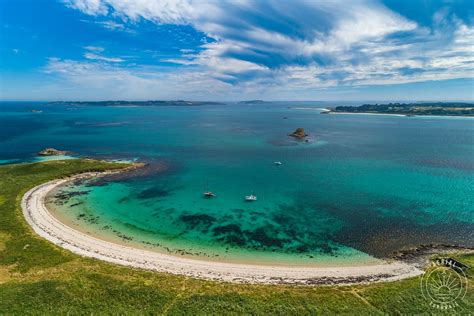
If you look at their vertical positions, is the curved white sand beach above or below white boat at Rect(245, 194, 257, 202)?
below

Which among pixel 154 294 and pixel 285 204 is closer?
pixel 154 294

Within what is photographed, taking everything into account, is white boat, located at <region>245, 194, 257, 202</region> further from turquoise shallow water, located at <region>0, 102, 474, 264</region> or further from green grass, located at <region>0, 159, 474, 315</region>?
green grass, located at <region>0, 159, 474, 315</region>

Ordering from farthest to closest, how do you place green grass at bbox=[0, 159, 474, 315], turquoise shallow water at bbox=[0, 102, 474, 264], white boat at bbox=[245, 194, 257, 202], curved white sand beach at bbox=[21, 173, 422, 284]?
white boat at bbox=[245, 194, 257, 202], turquoise shallow water at bbox=[0, 102, 474, 264], curved white sand beach at bbox=[21, 173, 422, 284], green grass at bbox=[0, 159, 474, 315]

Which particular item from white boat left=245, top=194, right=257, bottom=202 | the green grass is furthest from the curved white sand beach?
white boat left=245, top=194, right=257, bottom=202

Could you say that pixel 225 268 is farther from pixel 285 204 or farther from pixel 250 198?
pixel 285 204

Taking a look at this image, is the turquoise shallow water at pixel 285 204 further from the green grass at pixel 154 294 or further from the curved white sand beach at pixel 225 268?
the green grass at pixel 154 294

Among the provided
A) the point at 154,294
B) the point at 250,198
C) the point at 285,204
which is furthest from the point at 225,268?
the point at 285,204
